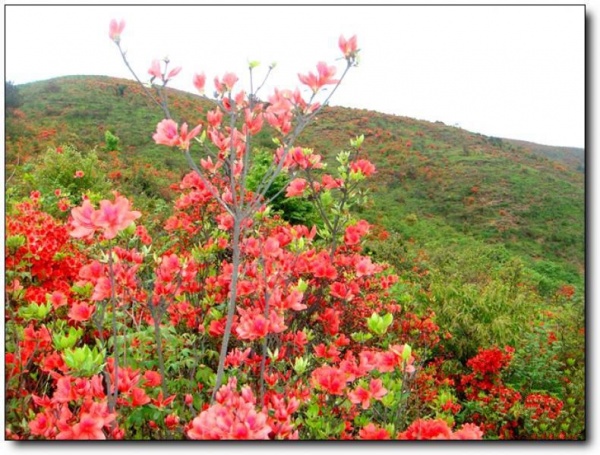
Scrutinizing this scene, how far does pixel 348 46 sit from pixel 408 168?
12220 mm

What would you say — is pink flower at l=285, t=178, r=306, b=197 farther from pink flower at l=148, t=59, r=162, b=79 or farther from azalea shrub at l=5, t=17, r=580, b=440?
pink flower at l=148, t=59, r=162, b=79

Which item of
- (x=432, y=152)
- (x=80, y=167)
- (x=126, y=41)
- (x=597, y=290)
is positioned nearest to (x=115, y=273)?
(x=126, y=41)

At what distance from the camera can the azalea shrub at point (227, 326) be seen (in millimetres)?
1505

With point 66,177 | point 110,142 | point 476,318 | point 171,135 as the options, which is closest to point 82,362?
point 171,135

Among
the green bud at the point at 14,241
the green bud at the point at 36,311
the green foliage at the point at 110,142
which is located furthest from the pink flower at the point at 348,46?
the green foliage at the point at 110,142

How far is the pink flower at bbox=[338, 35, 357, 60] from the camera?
1.60m

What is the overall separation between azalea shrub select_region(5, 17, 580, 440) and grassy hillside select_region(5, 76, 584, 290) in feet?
14.7

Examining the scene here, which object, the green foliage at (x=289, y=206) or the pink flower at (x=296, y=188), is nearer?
the pink flower at (x=296, y=188)

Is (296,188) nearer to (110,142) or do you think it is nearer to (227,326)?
(227,326)

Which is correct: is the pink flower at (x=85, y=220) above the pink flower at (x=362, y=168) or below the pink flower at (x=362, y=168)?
below

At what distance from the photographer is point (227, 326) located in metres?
1.61

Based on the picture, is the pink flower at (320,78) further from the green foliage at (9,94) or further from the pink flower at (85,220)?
the green foliage at (9,94)

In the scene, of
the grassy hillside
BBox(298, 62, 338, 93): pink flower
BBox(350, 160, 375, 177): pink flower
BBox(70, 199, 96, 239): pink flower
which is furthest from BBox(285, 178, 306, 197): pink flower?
the grassy hillside

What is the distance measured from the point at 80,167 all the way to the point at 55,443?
451 centimetres
